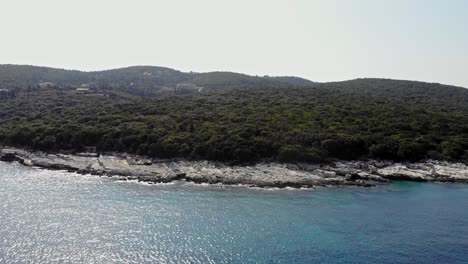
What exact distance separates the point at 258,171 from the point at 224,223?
71.2ft

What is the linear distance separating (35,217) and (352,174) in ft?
149

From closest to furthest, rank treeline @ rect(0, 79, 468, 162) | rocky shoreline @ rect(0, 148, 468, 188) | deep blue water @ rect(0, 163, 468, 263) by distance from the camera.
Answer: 1. deep blue water @ rect(0, 163, 468, 263)
2. rocky shoreline @ rect(0, 148, 468, 188)
3. treeline @ rect(0, 79, 468, 162)

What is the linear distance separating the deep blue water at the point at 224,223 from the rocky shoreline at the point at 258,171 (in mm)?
3149

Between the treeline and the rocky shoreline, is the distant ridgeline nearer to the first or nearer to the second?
the treeline

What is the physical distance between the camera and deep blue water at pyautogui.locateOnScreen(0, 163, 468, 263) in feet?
111

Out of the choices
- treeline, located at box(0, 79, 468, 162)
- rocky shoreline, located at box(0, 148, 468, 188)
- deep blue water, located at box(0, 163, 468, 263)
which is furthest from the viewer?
treeline, located at box(0, 79, 468, 162)

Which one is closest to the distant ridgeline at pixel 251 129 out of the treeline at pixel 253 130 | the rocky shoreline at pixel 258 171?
the treeline at pixel 253 130

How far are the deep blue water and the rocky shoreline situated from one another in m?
3.15

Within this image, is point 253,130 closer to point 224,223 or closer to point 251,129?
point 251,129

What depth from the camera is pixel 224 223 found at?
4147cm

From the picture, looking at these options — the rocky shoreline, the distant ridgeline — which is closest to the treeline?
the distant ridgeline

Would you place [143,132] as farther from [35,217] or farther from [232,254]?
[232,254]

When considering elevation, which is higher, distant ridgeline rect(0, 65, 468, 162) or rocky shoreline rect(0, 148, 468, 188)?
distant ridgeline rect(0, 65, 468, 162)

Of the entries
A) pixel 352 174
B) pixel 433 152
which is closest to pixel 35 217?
pixel 352 174
